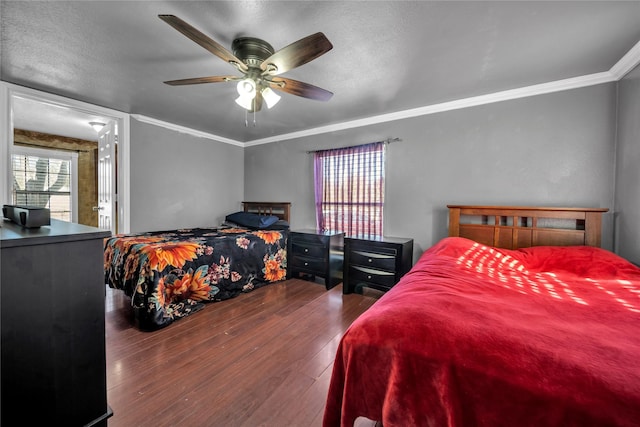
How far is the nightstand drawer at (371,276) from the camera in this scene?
111 inches

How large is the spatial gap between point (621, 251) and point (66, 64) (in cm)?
Answer: 495

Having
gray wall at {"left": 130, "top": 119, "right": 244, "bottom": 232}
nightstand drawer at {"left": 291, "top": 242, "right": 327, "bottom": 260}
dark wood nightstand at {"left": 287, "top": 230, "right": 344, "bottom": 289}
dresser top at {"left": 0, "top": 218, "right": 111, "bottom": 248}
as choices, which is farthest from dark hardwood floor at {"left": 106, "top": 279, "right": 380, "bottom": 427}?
gray wall at {"left": 130, "top": 119, "right": 244, "bottom": 232}

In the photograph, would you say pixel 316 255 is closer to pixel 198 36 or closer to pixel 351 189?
pixel 351 189

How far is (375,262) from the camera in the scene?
2.91 meters

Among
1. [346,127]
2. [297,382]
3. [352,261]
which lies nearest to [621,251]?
[352,261]

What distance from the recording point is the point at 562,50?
191 centimetres

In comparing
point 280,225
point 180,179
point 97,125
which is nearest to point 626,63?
→ point 280,225

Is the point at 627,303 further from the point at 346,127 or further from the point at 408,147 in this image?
the point at 346,127

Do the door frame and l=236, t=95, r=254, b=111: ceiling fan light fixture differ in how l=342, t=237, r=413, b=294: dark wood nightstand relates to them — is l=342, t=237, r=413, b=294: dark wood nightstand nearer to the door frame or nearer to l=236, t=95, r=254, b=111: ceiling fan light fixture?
l=236, t=95, r=254, b=111: ceiling fan light fixture

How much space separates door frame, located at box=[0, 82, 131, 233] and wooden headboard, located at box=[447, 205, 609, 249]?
4035 mm

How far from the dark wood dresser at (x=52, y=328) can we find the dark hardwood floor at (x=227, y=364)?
54 cm

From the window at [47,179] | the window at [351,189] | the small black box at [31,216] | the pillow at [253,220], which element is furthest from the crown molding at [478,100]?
the small black box at [31,216]

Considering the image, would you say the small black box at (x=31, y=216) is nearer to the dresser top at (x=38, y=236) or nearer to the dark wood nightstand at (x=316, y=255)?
the dresser top at (x=38, y=236)

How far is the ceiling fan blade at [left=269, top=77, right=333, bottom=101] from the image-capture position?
1.91 meters
